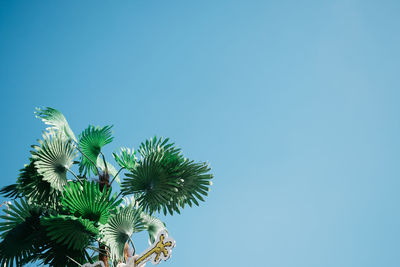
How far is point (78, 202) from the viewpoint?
305 inches

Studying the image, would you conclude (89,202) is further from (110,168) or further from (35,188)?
(110,168)

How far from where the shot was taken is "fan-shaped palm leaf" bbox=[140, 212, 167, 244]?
1005 centimetres

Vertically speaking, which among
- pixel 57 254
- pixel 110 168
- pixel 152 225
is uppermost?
pixel 110 168

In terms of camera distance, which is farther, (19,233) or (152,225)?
(152,225)

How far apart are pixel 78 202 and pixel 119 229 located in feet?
3.12

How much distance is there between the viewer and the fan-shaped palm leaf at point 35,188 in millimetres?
8508

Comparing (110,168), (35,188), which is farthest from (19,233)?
(110,168)

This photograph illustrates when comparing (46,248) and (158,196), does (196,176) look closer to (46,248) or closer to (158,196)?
(158,196)

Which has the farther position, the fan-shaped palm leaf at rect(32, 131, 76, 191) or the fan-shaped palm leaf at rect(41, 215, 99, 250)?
the fan-shaped palm leaf at rect(32, 131, 76, 191)

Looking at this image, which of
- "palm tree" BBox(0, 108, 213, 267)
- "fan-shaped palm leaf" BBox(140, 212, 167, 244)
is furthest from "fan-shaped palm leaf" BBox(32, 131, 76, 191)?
"fan-shaped palm leaf" BBox(140, 212, 167, 244)

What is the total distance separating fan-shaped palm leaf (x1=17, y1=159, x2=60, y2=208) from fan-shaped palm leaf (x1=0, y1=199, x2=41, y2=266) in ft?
0.91

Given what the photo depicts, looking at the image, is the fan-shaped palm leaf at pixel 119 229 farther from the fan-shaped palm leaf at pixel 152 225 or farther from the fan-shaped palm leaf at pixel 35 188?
the fan-shaped palm leaf at pixel 152 225

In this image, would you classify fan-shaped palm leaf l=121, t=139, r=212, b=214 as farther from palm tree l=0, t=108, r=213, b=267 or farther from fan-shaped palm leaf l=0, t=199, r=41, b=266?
fan-shaped palm leaf l=0, t=199, r=41, b=266

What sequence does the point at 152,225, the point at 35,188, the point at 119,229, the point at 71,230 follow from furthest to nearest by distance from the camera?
the point at 152,225 → the point at 35,188 → the point at 119,229 → the point at 71,230
